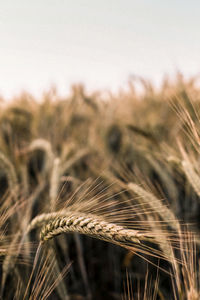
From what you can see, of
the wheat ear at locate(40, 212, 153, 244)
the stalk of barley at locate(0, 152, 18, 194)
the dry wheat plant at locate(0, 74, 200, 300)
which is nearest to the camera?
the wheat ear at locate(40, 212, 153, 244)

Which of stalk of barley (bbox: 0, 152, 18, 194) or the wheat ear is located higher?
stalk of barley (bbox: 0, 152, 18, 194)

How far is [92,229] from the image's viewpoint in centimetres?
66

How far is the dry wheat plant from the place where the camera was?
78 centimetres

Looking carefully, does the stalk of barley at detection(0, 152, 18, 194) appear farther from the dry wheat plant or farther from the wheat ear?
the wheat ear

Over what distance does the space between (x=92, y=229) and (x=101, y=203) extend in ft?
2.01

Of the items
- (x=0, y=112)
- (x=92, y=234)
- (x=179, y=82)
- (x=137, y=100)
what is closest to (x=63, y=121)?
(x=0, y=112)

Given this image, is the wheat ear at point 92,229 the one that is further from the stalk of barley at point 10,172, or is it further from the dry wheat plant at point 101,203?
the stalk of barley at point 10,172

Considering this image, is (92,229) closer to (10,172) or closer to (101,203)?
(101,203)

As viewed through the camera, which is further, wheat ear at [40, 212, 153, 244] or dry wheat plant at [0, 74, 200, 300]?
dry wheat plant at [0, 74, 200, 300]

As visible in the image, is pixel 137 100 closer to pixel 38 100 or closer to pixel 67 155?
pixel 38 100

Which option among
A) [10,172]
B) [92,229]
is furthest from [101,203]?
[92,229]

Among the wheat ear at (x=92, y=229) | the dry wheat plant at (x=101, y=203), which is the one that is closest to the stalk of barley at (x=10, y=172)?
the dry wheat plant at (x=101, y=203)

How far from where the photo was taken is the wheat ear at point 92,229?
586 mm

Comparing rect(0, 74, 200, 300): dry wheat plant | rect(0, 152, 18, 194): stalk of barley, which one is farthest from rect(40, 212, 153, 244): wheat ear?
rect(0, 152, 18, 194): stalk of barley
